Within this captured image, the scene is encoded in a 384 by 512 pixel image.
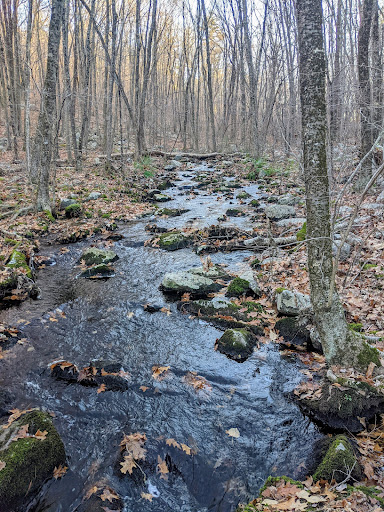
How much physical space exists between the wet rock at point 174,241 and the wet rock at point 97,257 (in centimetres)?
148

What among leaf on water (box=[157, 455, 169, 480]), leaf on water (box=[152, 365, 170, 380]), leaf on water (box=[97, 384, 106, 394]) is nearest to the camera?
leaf on water (box=[157, 455, 169, 480])

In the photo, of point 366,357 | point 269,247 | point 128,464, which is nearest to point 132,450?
point 128,464

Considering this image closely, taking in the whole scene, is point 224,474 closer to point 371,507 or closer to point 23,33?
point 371,507

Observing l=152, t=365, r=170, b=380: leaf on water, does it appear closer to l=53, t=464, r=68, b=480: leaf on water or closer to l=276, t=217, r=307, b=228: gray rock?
l=53, t=464, r=68, b=480: leaf on water

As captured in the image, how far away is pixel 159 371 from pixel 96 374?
2.88 feet

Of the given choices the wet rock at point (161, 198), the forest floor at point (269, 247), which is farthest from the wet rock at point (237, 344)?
the wet rock at point (161, 198)

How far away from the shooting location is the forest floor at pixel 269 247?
2910mm

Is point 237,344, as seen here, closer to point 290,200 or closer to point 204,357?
point 204,357

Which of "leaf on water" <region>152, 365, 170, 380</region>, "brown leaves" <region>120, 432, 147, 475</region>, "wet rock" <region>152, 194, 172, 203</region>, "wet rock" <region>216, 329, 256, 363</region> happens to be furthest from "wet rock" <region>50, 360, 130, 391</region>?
"wet rock" <region>152, 194, 172, 203</region>

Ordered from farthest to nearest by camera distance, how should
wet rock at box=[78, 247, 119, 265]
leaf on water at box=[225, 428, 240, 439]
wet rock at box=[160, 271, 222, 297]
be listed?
wet rock at box=[78, 247, 119, 265]
wet rock at box=[160, 271, 222, 297]
leaf on water at box=[225, 428, 240, 439]

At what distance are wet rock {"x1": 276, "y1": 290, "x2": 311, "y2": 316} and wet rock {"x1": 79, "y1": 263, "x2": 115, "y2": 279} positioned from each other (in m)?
4.04

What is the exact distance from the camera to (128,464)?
11.1 ft

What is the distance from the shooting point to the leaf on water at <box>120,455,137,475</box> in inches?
131

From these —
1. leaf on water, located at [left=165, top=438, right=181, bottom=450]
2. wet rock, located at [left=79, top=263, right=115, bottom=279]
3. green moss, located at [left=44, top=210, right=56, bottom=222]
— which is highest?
green moss, located at [left=44, top=210, right=56, bottom=222]
